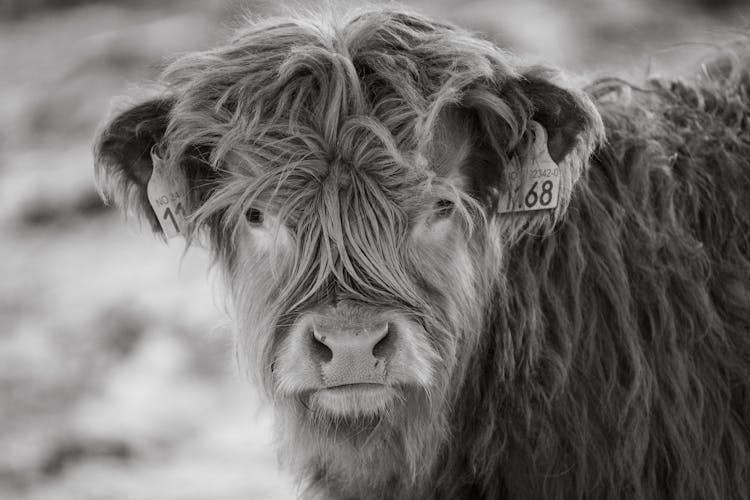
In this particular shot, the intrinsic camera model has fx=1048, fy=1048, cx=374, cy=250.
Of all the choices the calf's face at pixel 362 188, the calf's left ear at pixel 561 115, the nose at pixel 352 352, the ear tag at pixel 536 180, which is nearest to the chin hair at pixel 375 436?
the calf's face at pixel 362 188

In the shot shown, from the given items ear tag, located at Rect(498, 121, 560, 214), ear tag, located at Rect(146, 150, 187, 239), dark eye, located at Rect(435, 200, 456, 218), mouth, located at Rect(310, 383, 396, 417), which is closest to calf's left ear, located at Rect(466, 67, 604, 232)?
ear tag, located at Rect(498, 121, 560, 214)

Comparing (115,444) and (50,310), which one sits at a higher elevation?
(50,310)

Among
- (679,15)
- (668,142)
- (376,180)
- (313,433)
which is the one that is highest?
(679,15)

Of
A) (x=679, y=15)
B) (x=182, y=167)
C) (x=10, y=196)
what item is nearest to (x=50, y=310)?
(x=10, y=196)

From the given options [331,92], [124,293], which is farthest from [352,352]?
[124,293]

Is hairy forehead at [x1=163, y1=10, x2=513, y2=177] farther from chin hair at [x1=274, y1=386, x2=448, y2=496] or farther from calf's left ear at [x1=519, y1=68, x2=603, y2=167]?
chin hair at [x1=274, y1=386, x2=448, y2=496]

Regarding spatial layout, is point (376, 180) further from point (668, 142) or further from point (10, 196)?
point (10, 196)

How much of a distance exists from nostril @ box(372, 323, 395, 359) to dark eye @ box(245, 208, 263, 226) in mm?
616

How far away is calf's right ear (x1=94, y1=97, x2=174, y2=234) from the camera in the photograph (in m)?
3.38

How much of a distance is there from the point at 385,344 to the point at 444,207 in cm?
53

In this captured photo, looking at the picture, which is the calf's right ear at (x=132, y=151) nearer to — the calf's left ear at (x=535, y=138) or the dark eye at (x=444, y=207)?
the dark eye at (x=444, y=207)

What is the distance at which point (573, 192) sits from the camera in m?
3.44

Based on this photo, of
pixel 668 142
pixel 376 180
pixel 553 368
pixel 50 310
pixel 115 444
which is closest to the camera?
pixel 376 180

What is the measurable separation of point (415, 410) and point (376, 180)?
28.0 inches
